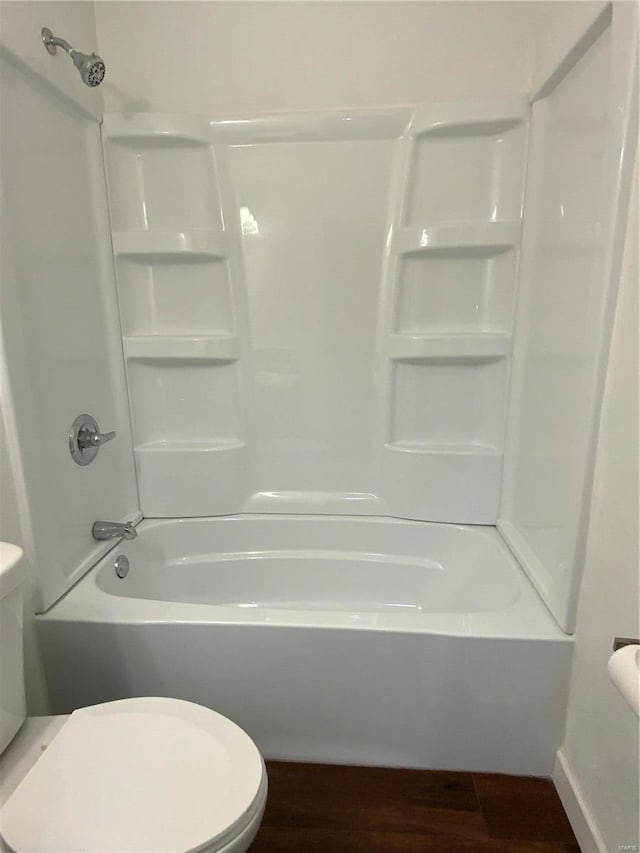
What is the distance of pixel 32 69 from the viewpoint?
1407 mm

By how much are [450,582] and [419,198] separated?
131 centimetres

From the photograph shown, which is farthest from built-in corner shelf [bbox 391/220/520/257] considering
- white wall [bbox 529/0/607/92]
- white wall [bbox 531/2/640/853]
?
white wall [bbox 531/2/640/853]

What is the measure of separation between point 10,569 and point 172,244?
1.21m

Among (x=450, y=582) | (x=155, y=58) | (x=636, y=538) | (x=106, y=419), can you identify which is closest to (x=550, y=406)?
(x=636, y=538)

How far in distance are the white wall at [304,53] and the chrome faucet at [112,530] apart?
1.36m

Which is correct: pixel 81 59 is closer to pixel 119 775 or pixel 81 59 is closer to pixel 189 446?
pixel 189 446

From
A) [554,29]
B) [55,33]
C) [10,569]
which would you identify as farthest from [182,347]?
[554,29]

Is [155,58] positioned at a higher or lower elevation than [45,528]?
higher

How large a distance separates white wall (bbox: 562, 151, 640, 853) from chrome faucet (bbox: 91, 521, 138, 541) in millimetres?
1332

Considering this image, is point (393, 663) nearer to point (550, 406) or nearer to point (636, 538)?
point (636, 538)

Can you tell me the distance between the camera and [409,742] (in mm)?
1475

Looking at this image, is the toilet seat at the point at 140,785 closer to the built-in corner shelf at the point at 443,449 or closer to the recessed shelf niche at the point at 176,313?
the recessed shelf niche at the point at 176,313

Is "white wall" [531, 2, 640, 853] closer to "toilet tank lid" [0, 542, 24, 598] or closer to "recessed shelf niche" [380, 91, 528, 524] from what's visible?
"recessed shelf niche" [380, 91, 528, 524]

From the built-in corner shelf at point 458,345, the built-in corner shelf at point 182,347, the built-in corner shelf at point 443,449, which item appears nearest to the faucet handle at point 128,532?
the built-in corner shelf at point 182,347
